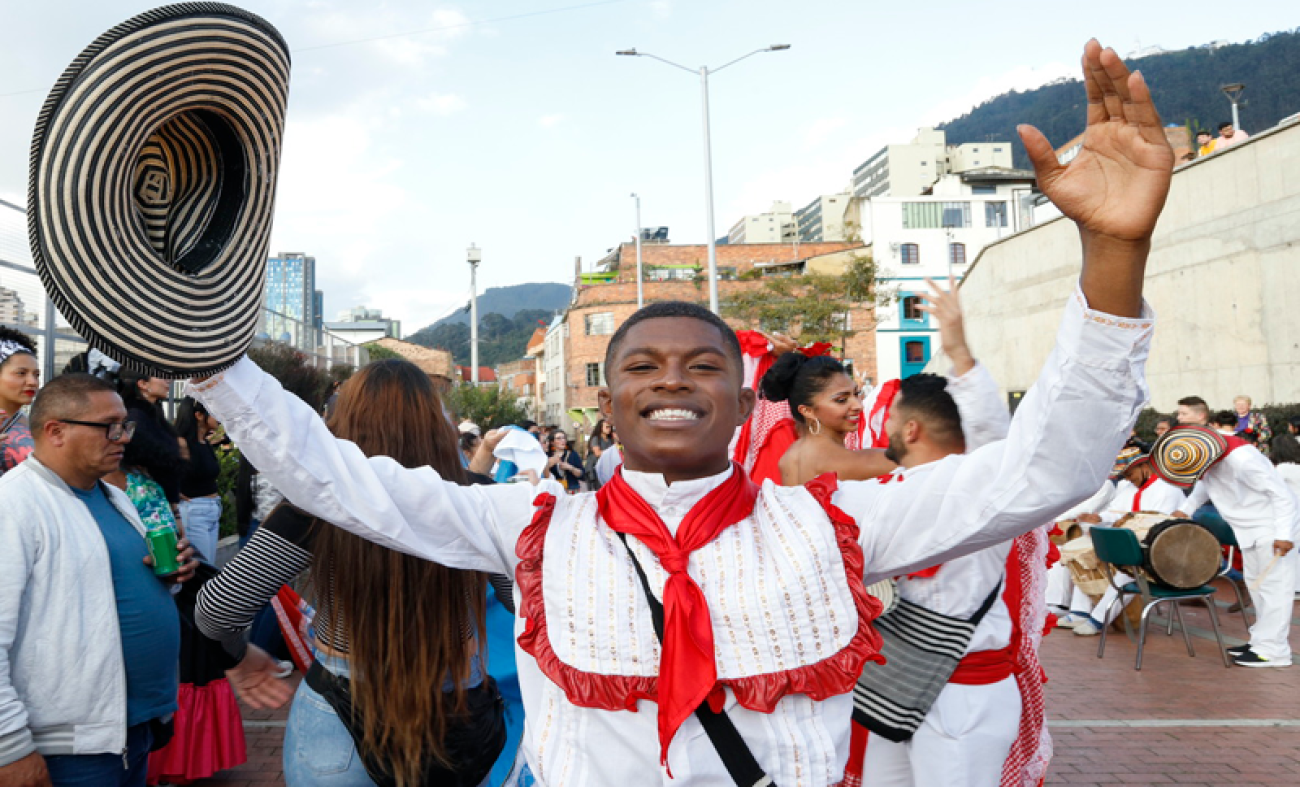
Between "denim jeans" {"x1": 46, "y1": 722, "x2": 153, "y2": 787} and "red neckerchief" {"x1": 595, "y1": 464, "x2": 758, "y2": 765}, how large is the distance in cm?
204

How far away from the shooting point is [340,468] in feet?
6.47

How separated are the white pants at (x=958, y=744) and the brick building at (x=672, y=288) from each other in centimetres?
Answer: 4422

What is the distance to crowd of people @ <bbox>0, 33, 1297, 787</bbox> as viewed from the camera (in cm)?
175

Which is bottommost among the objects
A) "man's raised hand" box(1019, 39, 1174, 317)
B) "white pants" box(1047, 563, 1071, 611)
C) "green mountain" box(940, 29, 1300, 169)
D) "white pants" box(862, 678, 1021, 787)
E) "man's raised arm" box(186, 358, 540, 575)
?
"white pants" box(1047, 563, 1071, 611)

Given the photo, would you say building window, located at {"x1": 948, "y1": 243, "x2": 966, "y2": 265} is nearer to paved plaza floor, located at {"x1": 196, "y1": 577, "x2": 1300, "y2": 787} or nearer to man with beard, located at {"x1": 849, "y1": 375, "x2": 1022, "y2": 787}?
paved plaza floor, located at {"x1": 196, "y1": 577, "x2": 1300, "y2": 787}

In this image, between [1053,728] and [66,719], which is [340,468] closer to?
[66,719]

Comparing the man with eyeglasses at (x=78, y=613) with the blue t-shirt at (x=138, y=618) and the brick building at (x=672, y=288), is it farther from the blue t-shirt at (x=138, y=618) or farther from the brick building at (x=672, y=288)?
the brick building at (x=672, y=288)

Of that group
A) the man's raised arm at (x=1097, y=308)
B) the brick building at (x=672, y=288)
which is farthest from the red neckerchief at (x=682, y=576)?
the brick building at (x=672, y=288)

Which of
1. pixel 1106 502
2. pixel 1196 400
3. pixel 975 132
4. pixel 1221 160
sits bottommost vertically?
pixel 1106 502

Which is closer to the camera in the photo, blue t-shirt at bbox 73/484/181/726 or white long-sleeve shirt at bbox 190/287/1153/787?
white long-sleeve shirt at bbox 190/287/1153/787

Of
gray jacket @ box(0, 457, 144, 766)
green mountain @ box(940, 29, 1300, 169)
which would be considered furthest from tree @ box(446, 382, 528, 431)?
green mountain @ box(940, 29, 1300, 169)

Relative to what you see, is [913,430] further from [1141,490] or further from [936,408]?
[1141,490]

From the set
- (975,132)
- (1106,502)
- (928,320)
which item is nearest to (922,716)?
(1106,502)

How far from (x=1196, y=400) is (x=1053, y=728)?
15.4ft
